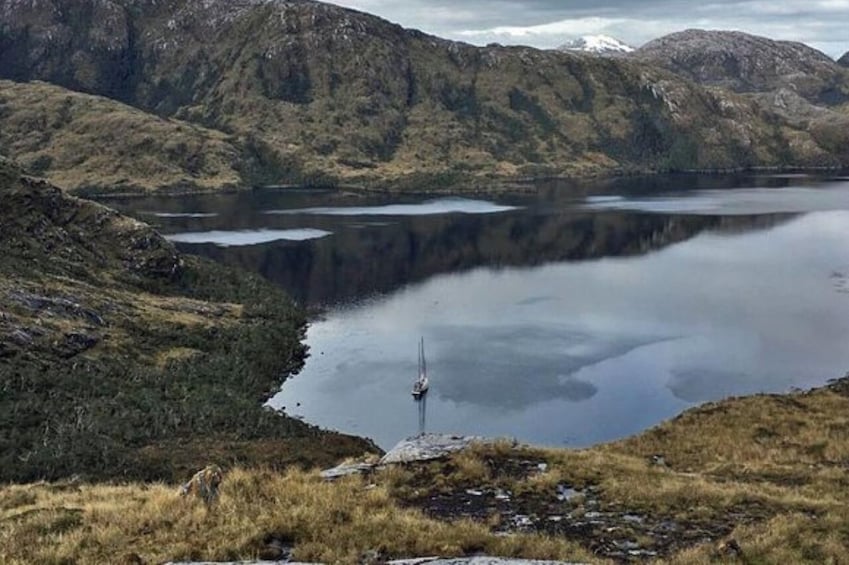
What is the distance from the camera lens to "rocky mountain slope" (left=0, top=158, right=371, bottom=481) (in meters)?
80.4

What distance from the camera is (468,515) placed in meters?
26.0

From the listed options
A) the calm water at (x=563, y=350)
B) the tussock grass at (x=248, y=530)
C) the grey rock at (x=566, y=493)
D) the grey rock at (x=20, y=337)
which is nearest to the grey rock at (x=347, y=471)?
the tussock grass at (x=248, y=530)

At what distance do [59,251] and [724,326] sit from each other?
125m

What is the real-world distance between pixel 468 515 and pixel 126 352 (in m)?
110

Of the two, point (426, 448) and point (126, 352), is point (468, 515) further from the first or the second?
point (126, 352)

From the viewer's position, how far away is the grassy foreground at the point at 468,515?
21203 millimetres

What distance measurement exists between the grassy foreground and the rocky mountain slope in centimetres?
3681

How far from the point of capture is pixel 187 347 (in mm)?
135250

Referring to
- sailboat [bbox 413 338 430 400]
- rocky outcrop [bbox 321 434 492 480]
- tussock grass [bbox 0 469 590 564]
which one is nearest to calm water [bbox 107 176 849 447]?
sailboat [bbox 413 338 430 400]

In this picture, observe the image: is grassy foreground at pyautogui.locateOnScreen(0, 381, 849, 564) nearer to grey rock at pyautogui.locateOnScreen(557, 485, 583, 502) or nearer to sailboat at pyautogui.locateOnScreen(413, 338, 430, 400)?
grey rock at pyautogui.locateOnScreen(557, 485, 583, 502)

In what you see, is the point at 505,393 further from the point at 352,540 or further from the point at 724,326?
the point at 352,540

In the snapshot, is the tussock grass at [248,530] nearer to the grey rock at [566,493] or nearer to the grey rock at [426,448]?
the grey rock at [426,448]

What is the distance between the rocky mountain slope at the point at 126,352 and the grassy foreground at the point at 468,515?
3681 cm

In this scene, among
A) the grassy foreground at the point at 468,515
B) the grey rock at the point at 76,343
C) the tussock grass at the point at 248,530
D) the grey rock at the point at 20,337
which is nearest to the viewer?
the tussock grass at the point at 248,530
